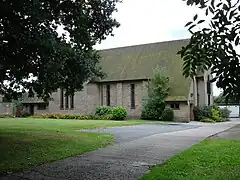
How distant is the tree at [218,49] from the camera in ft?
10.6

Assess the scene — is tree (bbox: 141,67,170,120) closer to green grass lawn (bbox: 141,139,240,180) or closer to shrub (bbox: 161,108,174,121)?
shrub (bbox: 161,108,174,121)

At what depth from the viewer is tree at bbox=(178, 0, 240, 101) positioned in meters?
3.22

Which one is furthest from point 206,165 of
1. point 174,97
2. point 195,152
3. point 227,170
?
point 174,97

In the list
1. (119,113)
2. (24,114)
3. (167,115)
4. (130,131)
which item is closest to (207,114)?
(167,115)

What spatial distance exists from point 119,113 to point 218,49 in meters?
36.1

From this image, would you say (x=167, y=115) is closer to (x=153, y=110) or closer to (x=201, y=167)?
(x=153, y=110)

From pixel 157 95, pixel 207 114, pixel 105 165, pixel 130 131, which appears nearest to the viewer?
pixel 105 165

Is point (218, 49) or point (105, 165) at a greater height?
point (218, 49)

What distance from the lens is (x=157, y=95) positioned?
3762cm

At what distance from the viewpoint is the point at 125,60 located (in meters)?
45.9

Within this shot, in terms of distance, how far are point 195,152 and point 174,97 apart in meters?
26.3

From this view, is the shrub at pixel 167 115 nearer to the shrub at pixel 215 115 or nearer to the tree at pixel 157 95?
the tree at pixel 157 95

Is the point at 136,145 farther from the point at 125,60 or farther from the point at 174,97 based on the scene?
the point at 125,60

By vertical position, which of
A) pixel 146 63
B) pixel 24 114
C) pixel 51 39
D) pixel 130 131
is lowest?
pixel 130 131
